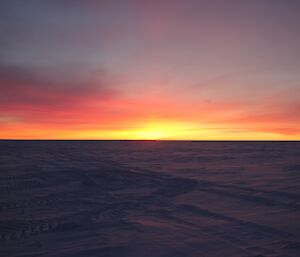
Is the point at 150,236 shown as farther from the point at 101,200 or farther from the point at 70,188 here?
the point at 70,188

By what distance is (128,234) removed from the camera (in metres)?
8.14

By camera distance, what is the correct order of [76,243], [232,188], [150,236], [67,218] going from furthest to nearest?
[232,188], [67,218], [150,236], [76,243]

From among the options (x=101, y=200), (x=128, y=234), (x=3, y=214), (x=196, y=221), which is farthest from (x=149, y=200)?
(x=3, y=214)

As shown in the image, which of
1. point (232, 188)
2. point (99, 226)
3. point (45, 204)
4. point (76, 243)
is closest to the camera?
point (76, 243)

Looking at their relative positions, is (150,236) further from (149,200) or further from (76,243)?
(149,200)

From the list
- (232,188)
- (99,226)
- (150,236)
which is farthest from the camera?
(232,188)

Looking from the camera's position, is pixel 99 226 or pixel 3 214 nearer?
pixel 99 226

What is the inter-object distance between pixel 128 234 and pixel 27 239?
7.99 ft

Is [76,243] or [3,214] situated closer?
[76,243]

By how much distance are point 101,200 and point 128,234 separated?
14.5ft

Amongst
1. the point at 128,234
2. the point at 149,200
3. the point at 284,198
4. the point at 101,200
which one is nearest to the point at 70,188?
A: the point at 101,200

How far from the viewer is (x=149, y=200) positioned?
1235cm

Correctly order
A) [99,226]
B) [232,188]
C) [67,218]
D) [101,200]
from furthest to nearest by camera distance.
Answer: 1. [232,188]
2. [101,200]
3. [67,218]
4. [99,226]

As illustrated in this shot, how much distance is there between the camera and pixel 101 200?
12.3 meters
